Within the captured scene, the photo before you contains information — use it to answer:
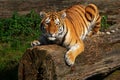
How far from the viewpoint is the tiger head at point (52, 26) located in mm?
5570

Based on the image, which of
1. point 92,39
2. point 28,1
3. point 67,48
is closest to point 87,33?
point 92,39

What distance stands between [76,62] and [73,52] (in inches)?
5.0

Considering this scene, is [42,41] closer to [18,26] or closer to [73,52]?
[73,52]

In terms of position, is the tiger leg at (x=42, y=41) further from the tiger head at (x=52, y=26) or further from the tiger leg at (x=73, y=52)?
the tiger leg at (x=73, y=52)

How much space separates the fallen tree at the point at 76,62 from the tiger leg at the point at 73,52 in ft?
0.17

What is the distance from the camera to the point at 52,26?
219 inches

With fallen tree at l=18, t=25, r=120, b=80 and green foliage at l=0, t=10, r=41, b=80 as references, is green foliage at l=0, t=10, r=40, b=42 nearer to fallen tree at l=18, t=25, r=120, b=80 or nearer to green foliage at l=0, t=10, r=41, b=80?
green foliage at l=0, t=10, r=41, b=80

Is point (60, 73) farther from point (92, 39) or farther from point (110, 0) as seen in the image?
point (110, 0)

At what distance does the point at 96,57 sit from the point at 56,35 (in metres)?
0.72

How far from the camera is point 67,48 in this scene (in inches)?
231

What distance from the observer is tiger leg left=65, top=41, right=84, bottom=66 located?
5.61m

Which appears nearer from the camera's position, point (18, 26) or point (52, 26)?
point (52, 26)

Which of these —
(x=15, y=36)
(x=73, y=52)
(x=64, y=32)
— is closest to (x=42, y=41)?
(x=64, y=32)

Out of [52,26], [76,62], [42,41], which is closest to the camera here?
[52,26]
